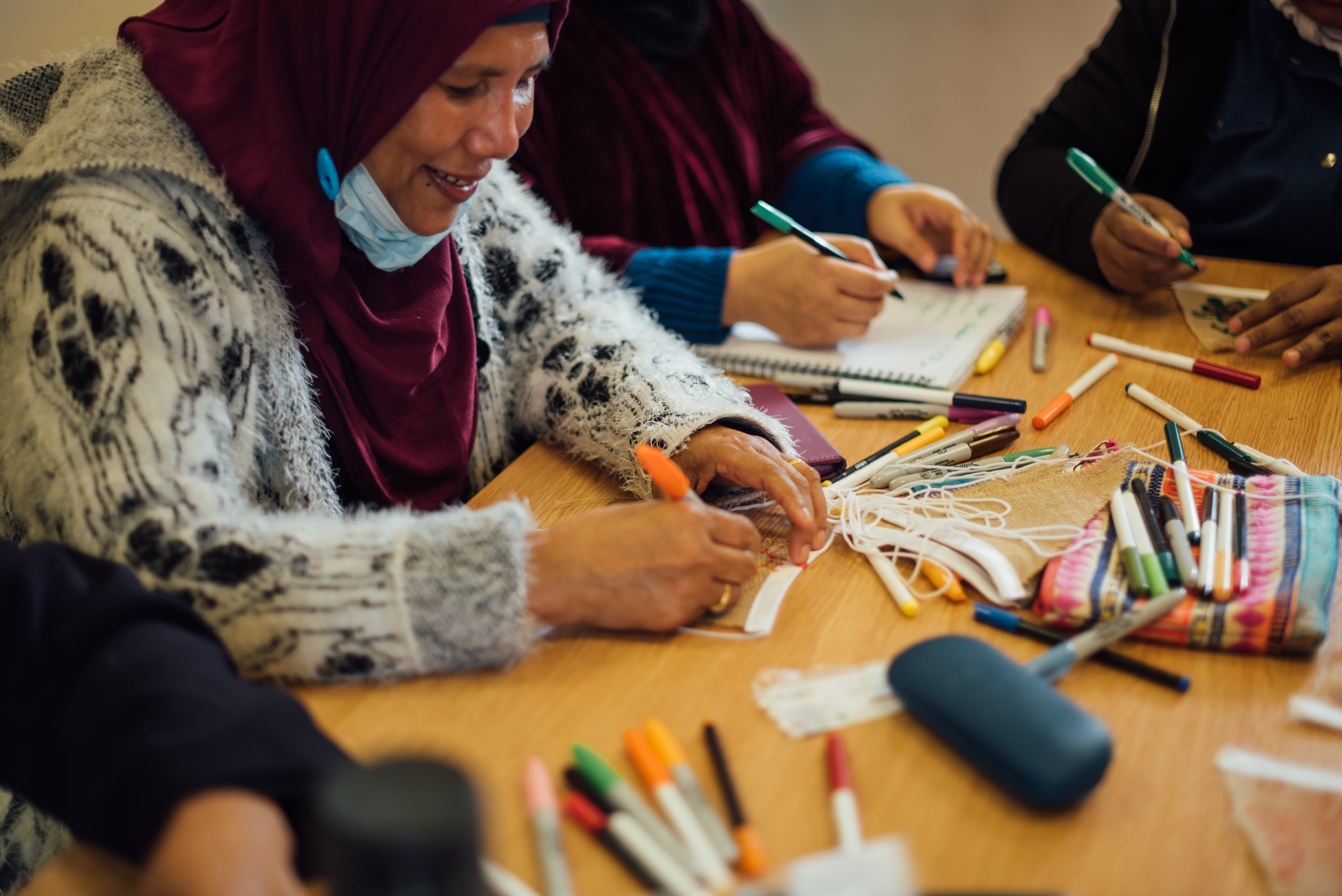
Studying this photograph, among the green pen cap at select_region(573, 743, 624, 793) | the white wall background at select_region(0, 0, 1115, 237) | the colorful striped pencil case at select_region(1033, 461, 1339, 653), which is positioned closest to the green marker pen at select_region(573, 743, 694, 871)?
the green pen cap at select_region(573, 743, 624, 793)

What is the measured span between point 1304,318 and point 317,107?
3.91 feet

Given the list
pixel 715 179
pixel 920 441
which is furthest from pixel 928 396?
pixel 715 179

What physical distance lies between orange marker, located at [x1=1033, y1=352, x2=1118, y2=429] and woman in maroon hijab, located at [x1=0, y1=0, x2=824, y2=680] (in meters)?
0.32

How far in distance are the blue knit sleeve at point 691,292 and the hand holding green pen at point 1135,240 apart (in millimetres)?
559

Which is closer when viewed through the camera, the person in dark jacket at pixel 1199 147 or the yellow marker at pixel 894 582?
the yellow marker at pixel 894 582

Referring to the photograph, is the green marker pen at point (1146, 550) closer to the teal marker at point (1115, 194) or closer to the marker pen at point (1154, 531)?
the marker pen at point (1154, 531)

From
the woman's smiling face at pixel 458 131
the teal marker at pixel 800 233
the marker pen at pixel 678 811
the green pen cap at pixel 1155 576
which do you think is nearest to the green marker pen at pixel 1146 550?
the green pen cap at pixel 1155 576

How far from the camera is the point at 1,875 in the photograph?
102cm

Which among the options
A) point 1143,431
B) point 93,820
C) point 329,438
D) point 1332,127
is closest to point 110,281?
point 329,438

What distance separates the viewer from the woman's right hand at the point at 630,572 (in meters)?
0.81

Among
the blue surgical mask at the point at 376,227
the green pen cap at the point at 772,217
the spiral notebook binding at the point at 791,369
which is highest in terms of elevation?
the blue surgical mask at the point at 376,227

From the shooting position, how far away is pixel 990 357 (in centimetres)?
130

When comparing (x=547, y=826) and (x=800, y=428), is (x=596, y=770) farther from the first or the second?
(x=800, y=428)

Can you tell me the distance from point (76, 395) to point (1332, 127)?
5.42 ft
